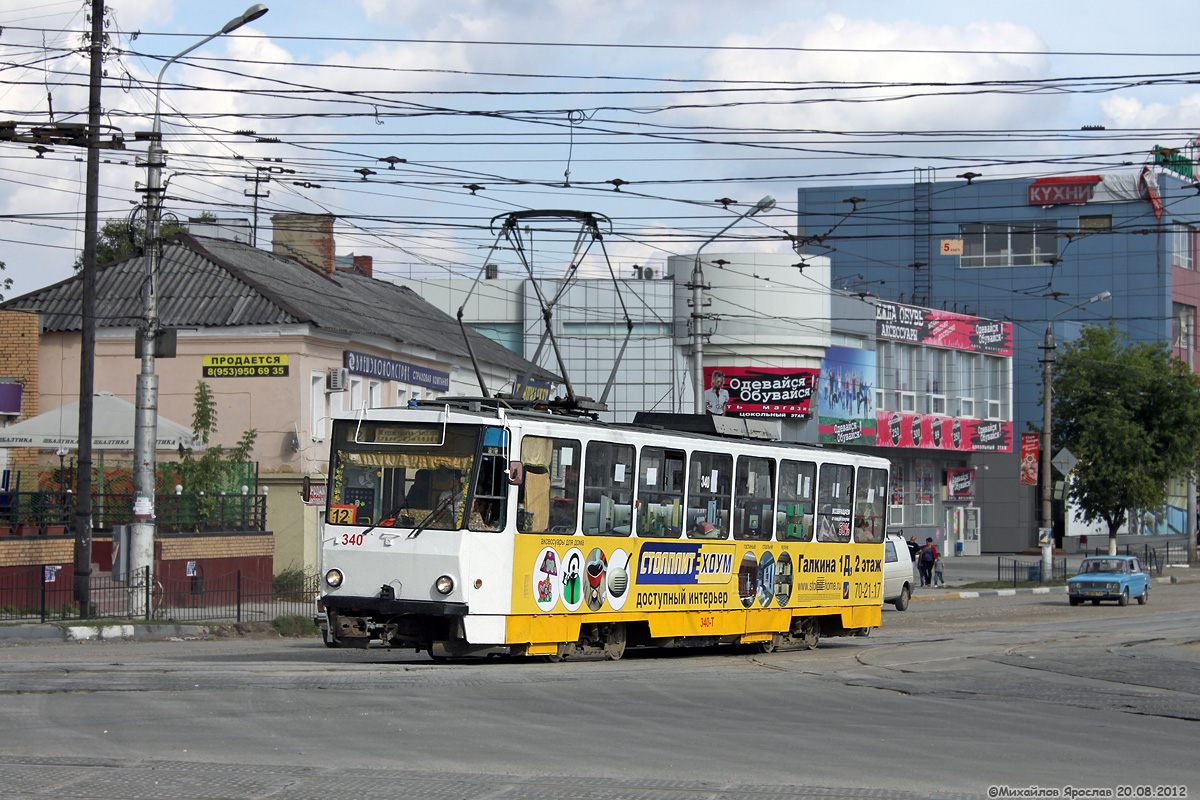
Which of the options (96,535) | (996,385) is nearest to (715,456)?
(96,535)

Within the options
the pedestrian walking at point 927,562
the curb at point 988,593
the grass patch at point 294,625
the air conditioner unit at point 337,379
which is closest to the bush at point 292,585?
the grass patch at point 294,625

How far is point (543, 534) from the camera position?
1555 cm

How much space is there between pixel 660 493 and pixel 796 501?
3.17 meters

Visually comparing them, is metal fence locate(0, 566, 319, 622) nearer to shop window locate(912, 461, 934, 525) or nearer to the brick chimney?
the brick chimney

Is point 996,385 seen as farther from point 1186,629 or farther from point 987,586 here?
point 1186,629

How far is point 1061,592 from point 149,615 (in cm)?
2918

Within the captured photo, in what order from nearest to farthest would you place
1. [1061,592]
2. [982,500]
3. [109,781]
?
[109,781] → [1061,592] → [982,500]

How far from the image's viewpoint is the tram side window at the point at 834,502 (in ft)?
66.7

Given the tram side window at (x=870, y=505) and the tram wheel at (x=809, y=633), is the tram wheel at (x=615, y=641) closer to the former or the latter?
the tram wheel at (x=809, y=633)

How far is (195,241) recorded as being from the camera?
35812 mm

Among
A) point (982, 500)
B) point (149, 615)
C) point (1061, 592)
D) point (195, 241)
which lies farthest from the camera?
point (982, 500)

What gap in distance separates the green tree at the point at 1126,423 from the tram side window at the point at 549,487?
131 feet

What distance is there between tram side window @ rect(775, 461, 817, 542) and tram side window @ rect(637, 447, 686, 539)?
2.35 metres

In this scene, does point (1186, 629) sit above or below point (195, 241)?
below
